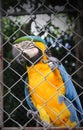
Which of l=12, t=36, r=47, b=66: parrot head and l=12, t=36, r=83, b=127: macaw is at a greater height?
l=12, t=36, r=47, b=66: parrot head

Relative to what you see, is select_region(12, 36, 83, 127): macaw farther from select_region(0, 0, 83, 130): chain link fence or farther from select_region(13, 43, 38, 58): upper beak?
select_region(0, 0, 83, 130): chain link fence

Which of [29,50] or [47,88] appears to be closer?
[29,50]

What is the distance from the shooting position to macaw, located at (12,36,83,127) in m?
1.92

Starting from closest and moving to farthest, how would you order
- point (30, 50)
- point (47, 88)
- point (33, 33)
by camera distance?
point (30, 50) < point (47, 88) < point (33, 33)

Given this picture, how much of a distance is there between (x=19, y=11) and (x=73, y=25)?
15.1 inches

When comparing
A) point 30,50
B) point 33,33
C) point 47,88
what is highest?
point 33,33

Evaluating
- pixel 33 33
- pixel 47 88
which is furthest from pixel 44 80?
pixel 33 33

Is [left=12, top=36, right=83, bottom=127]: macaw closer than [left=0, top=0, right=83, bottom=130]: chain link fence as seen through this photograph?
Yes

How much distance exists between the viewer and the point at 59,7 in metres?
2.63

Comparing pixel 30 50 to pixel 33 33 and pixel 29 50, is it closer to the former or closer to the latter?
pixel 29 50

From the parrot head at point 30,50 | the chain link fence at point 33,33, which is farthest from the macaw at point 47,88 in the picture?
the chain link fence at point 33,33

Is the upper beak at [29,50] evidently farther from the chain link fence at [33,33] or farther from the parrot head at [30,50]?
the chain link fence at [33,33]

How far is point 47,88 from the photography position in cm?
205

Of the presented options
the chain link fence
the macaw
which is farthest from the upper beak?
the chain link fence
